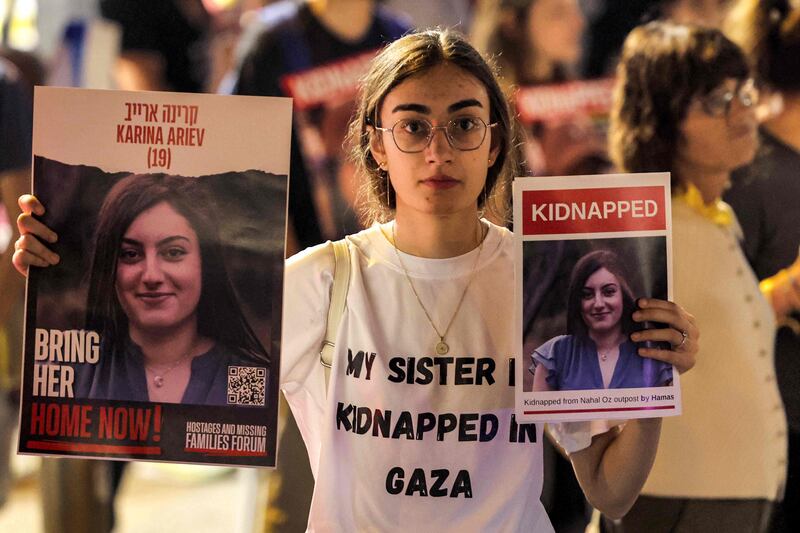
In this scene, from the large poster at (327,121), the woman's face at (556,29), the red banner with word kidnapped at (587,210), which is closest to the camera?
the red banner with word kidnapped at (587,210)

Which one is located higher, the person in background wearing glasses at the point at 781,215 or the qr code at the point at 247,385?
the person in background wearing glasses at the point at 781,215

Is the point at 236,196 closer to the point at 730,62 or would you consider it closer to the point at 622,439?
the point at 622,439

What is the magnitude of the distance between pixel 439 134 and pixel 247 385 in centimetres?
44

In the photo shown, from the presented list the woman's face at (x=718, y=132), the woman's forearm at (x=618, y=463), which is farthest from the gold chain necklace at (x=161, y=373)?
the woman's face at (x=718, y=132)

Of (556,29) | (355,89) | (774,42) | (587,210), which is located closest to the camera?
(587,210)

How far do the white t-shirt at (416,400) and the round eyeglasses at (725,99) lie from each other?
74 centimetres

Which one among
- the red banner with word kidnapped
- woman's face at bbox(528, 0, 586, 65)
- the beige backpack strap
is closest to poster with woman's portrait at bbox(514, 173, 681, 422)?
the red banner with word kidnapped

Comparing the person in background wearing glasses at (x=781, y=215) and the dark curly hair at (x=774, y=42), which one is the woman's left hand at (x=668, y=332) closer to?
the person in background wearing glasses at (x=781, y=215)

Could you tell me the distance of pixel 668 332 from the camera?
5.30ft

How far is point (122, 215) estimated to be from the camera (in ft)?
5.39

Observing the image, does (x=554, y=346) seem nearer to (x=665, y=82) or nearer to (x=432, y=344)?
A: (x=432, y=344)

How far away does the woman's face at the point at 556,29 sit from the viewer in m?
4.16

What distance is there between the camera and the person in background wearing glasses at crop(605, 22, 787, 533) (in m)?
2.23

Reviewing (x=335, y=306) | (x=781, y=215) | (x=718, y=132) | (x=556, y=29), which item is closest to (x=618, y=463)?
(x=335, y=306)
